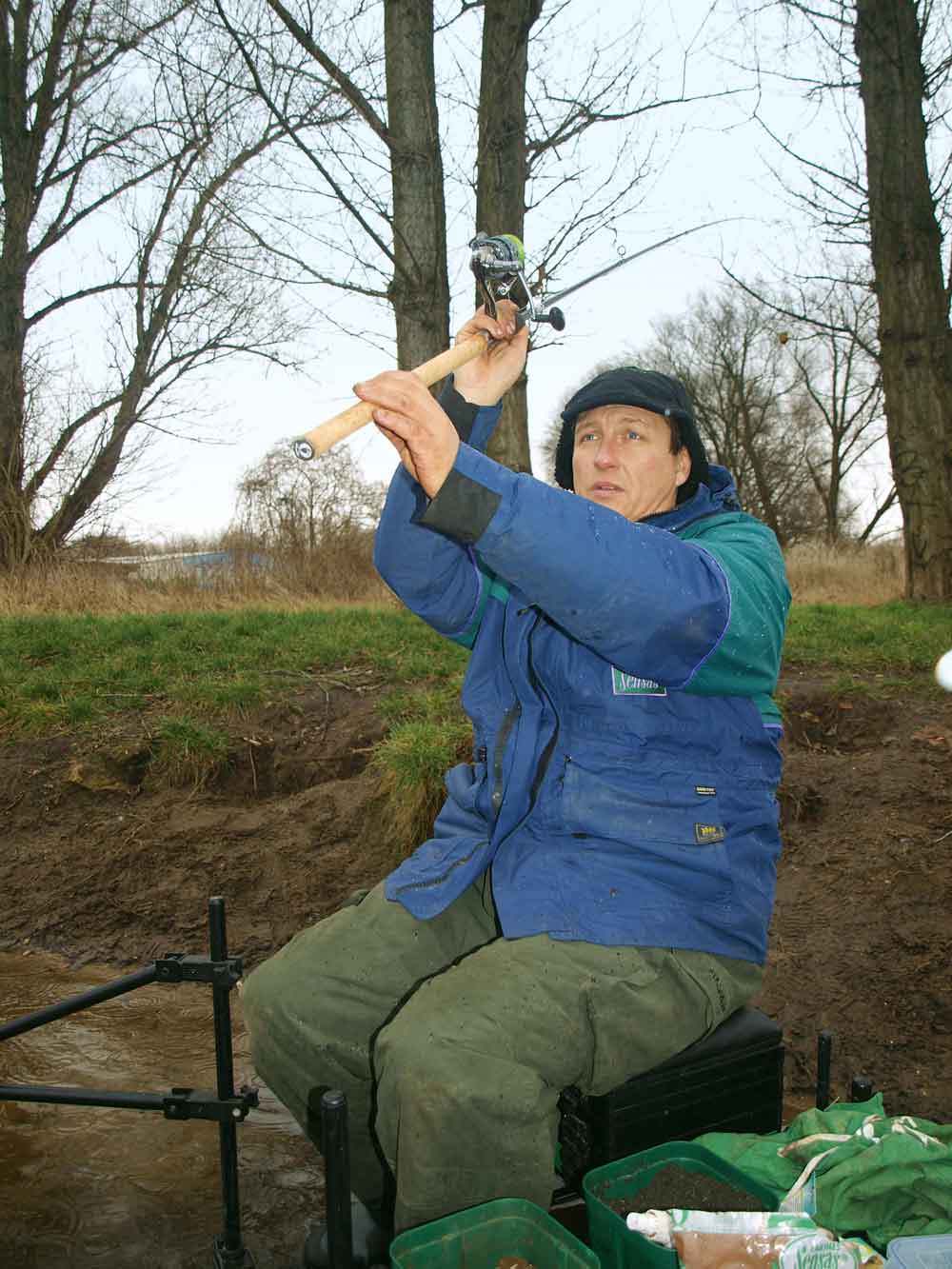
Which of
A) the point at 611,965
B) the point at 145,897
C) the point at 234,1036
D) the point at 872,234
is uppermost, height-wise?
the point at 872,234

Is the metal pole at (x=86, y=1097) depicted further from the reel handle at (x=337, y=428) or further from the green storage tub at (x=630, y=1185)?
the reel handle at (x=337, y=428)

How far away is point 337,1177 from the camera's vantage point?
1.50 m

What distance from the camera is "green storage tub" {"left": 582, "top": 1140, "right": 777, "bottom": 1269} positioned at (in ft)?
5.21

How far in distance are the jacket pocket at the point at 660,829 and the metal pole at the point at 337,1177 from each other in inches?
27.6

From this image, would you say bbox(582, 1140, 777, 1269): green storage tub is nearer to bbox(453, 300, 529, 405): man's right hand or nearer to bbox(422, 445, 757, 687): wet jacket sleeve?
bbox(422, 445, 757, 687): wet jacket sleeve

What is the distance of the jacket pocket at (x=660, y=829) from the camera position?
6.35 ft

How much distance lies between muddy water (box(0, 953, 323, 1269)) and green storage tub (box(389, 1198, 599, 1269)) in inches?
39.3

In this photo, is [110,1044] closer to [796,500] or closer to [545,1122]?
[545,1122]

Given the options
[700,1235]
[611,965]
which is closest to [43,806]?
[611,965]

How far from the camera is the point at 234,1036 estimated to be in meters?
3.59

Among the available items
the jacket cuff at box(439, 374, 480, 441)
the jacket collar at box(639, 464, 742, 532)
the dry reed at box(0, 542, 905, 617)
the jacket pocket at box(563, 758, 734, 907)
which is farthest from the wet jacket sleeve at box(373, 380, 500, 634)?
the dry reed at box(0, 542, 905, 617)

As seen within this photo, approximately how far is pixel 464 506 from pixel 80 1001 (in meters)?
1.37

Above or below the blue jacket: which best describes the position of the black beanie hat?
above

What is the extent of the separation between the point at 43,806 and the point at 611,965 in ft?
12.4
